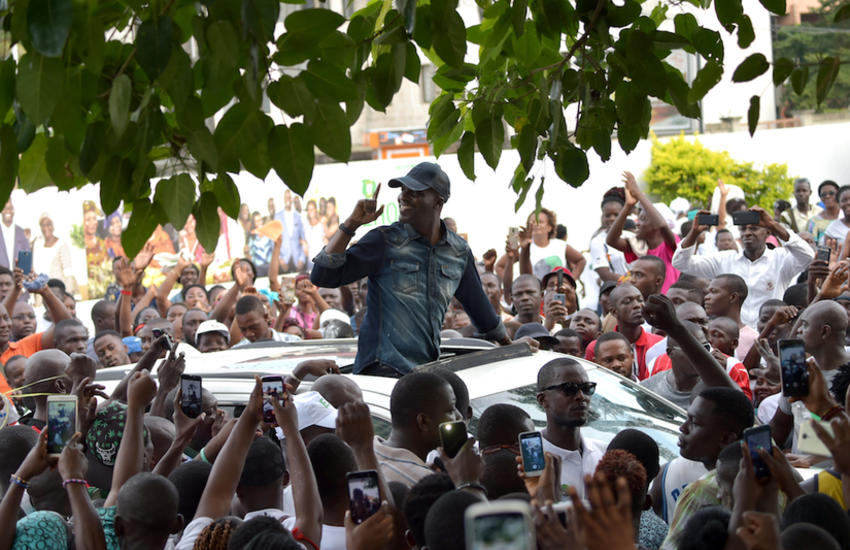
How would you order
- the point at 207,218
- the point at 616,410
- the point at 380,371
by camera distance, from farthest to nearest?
the point at 380,371 → the point at 616,410 → the point at 207,218

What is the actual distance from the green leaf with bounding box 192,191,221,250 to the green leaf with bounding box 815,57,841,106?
1827 millimetres

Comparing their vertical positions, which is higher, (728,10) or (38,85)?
(728,10)

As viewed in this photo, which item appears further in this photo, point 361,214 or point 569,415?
point 361,214

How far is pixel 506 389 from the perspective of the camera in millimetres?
5383

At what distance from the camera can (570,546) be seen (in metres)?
2.57

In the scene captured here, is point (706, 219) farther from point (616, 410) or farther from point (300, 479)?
point (300, 479)

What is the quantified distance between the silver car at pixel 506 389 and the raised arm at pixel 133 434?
1090 mm

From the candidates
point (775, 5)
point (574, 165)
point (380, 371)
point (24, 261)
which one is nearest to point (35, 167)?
point (574, 165)

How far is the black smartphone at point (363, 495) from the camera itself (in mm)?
3137

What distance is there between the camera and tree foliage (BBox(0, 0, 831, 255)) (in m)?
2.64

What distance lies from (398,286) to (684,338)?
1580 mm

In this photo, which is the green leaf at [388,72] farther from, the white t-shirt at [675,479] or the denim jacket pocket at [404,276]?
the denim jacket pocket at [404,276]

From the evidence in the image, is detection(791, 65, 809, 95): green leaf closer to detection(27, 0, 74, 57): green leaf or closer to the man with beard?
detection(27, 0, 74, 57): green leaf

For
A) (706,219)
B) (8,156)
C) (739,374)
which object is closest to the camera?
(8,156)
